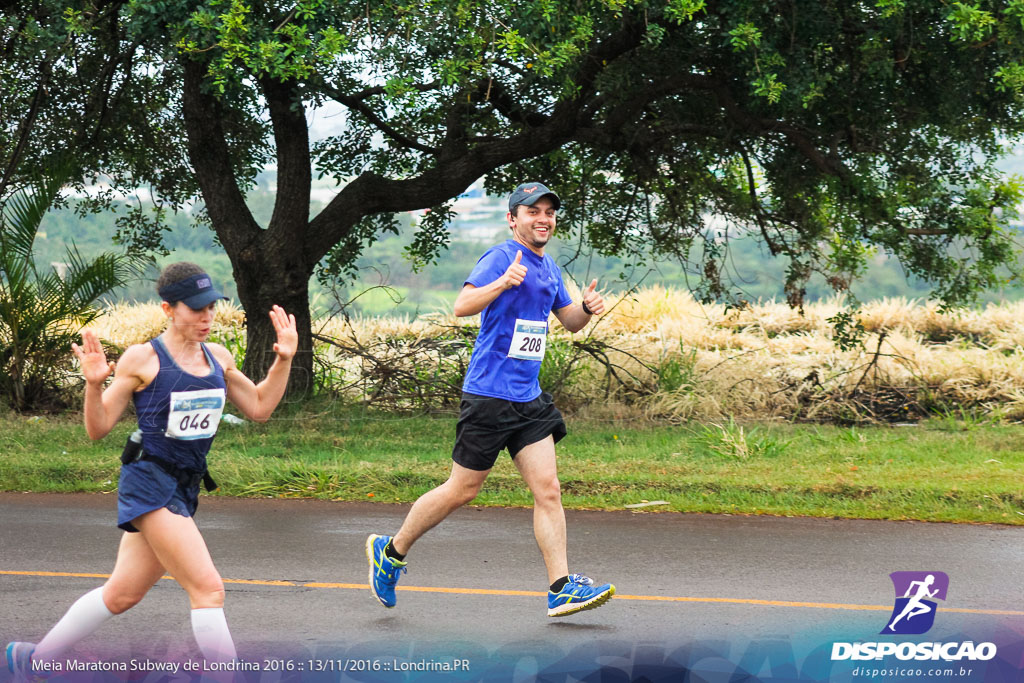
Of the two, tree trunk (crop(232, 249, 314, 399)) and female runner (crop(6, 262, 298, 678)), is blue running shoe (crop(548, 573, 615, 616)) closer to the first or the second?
female runner (crop(6, 262, 298, 678))

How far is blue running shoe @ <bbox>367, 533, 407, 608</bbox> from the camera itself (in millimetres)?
5707

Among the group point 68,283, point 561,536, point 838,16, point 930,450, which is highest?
point 838,16

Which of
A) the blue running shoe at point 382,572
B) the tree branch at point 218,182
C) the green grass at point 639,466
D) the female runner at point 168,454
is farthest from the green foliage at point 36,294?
the female runner at point 168,454

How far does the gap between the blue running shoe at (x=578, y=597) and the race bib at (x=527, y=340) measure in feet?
3.65

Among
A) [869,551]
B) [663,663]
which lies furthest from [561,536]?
[869,551]

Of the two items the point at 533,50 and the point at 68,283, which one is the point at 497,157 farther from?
the point at 68,283

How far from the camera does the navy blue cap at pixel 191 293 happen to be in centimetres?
424

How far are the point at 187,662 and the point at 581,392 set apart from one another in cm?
992

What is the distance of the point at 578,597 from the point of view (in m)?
5.41

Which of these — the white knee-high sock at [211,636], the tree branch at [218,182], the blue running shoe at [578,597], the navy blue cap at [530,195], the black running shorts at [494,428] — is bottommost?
the blue running shoe at [578,597]

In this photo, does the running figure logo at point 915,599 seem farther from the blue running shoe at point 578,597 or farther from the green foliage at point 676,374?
the green foliage at point 676,374

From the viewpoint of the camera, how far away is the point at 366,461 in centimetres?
1020

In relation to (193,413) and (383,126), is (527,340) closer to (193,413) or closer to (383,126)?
(193,413)

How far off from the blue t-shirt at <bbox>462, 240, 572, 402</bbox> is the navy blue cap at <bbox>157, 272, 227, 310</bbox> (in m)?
1.60
